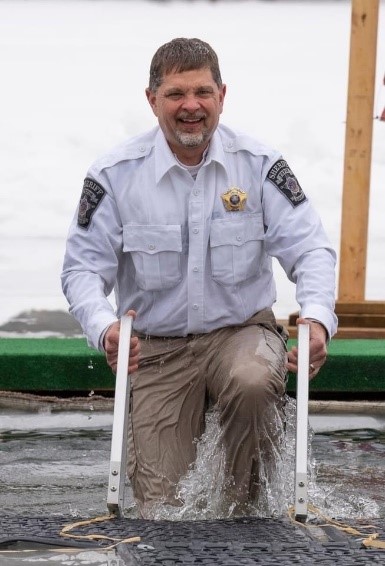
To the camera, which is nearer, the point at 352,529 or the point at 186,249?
the point at 352,529

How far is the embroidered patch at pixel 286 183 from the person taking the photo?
430 cm

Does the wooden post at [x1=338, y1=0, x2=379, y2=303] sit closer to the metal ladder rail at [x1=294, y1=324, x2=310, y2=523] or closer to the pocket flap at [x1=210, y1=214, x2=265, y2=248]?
the pocket flap at [x1=210, y1=214, x2=265, y2=248]

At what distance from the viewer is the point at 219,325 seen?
14.2 feet

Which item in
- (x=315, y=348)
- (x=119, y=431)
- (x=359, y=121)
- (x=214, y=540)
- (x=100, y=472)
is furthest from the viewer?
(x=359, y=121)

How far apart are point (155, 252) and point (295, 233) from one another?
45 cm

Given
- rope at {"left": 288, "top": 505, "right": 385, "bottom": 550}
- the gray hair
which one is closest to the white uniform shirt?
the gray hair

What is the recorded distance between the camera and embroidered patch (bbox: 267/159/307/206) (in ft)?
14.1

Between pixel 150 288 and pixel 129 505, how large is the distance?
1.10 metres

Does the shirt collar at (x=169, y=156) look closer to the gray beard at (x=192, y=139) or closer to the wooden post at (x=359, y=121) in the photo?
the gray beard at (x=192, y=139)

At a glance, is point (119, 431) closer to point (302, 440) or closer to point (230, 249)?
point (302, 440)

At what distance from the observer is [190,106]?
164 inches

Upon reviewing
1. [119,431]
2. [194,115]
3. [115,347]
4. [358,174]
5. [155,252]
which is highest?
[358,174]

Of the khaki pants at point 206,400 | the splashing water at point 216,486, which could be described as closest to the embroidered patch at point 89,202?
the khaki pants at point 206,400

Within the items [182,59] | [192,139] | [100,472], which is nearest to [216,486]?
[192,139]
